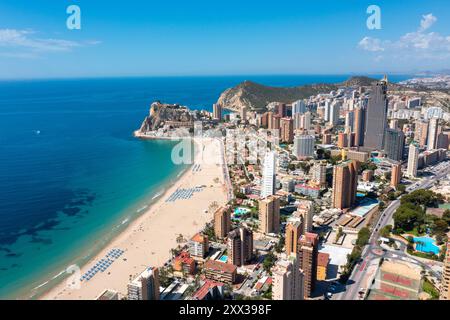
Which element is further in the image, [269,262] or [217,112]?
[217,112]

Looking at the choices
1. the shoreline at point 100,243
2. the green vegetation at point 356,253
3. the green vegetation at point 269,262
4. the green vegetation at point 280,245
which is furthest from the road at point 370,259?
the shoreline at point 100,243

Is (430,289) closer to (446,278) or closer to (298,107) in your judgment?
(446,278)

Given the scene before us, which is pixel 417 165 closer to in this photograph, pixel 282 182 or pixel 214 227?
pixel 282 182

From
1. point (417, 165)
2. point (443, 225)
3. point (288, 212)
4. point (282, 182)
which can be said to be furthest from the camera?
point (417, 165)

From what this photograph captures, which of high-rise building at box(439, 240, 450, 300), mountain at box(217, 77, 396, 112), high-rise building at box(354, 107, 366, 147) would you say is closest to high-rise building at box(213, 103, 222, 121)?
mountain at box(217, 77, 396, 112)

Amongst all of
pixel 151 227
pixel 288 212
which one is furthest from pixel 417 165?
pixel 151 227

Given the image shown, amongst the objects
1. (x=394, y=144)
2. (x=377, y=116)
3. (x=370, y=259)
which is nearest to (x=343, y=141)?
(x=377, y=116)
